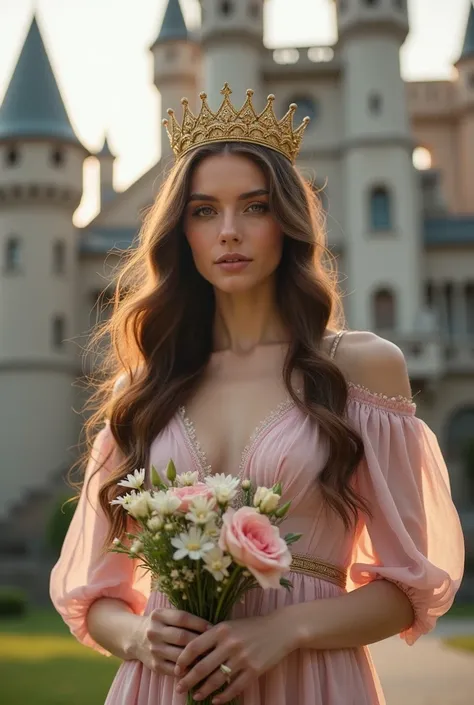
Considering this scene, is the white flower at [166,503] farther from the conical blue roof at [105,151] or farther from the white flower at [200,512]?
the conical blue roof at [105,151]

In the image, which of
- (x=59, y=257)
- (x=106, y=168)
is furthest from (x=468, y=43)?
(x=59, y=257)

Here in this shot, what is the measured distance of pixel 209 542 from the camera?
2539 millimetres

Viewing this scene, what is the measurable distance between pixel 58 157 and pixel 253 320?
107 feet

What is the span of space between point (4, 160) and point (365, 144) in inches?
494

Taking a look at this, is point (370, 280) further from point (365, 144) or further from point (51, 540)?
point (51, 540)

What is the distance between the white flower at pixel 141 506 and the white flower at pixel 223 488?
17cm

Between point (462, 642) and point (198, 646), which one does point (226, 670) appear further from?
point (462, 642)

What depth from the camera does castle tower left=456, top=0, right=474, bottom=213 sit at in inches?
1597

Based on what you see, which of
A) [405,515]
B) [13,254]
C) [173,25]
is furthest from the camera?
[173,25]

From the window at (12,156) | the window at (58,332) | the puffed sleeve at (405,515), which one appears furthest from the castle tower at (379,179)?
the puffed sleeve at (405,515)

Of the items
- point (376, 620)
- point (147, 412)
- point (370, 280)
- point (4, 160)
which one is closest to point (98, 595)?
point (147, 412)

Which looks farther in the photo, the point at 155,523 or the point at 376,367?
the point at 376,367

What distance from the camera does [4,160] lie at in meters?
34.4

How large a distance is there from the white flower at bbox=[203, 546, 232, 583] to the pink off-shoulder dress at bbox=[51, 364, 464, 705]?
0.45 meters
